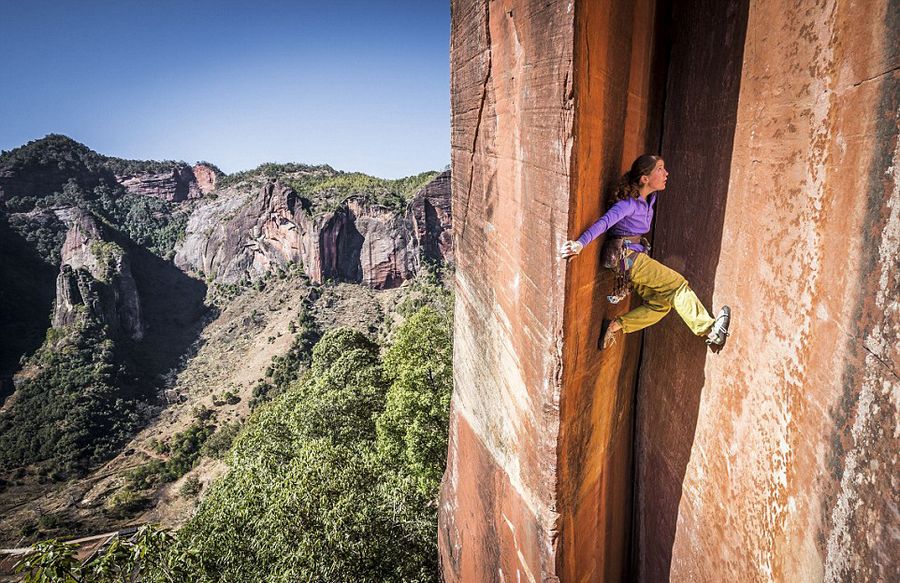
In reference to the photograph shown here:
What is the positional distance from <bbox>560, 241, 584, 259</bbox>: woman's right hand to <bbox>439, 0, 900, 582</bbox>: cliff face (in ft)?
0.36

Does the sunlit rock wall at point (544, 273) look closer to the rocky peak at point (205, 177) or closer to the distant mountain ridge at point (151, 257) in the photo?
the distant mountain ridge at point (151, 257)

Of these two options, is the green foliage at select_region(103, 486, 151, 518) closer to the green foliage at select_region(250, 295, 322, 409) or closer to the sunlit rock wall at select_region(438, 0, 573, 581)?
the green foliage at select_region(250, 295, 322, 409)

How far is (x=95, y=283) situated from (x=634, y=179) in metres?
93.4

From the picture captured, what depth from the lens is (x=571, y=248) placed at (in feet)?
9.25

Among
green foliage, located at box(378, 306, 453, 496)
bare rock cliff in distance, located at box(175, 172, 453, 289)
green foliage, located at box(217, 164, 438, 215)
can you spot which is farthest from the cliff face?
green foliage, located at box(217, 164, 438, 215)

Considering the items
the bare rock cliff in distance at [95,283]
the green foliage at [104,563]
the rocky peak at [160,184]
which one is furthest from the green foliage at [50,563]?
the rocky peak at [160,184]

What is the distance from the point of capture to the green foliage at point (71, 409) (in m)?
43.4

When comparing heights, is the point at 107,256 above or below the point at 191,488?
above

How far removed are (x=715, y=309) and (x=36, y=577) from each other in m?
7.03

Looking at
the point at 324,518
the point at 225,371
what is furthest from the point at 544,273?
the point at 225,371

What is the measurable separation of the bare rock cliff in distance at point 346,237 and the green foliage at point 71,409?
2873 centimetres

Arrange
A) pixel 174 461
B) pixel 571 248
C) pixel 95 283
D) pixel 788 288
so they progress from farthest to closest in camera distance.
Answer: pixel 95 283, pixel 174 461, pixel 571 248, pixel 788 288

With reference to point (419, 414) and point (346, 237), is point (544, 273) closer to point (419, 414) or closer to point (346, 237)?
point (419, 414)

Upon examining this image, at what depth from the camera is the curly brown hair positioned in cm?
304
